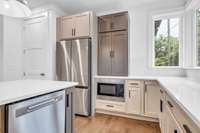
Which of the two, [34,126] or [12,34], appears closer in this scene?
[34,126]

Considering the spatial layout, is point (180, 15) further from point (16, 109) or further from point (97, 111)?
point (16, 109)

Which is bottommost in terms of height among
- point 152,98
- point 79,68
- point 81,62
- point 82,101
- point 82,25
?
point 82,101

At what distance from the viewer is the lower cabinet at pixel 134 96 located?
281 centimetres

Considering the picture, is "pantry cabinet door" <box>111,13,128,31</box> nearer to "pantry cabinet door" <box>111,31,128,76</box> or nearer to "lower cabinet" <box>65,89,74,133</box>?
"pantry cabinet door" <box>111,31,128,76</box>

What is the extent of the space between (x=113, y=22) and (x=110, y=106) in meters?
2.03

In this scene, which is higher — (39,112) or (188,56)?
(188,56)

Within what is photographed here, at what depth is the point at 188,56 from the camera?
2871 millimetres

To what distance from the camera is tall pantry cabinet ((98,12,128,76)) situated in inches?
124

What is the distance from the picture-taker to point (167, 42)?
10.4 feet

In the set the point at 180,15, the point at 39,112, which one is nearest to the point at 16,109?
the point at 39,112

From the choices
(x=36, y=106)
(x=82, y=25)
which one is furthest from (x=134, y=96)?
(x=36, y=106)

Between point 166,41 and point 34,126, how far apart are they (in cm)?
318

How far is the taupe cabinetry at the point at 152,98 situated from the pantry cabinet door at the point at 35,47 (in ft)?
8.08

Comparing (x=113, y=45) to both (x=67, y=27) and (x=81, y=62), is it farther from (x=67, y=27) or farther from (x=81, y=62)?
(x=67, y=27)
